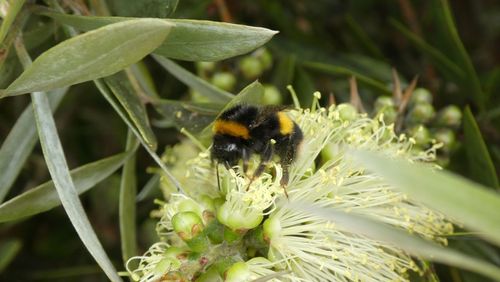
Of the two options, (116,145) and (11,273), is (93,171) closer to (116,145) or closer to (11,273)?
(11,273)

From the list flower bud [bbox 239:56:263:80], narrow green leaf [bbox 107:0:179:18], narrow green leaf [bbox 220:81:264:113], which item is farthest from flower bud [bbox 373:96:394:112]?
narrow green leaf [bbox 107:0:179:18]

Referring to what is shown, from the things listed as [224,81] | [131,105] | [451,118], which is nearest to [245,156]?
[131,105]

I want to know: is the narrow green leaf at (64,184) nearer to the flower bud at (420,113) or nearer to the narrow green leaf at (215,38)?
the narrow green leaf at (215,38)

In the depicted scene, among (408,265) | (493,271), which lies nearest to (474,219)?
(493,271)

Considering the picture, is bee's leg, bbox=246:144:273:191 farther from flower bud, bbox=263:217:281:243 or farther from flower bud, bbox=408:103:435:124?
flower bud, bbox=408:103:435:124

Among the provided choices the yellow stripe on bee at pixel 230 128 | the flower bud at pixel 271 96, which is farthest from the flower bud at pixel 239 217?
the flower bud at pixel 271 96

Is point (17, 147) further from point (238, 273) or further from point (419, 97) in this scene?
point (419, 97)
